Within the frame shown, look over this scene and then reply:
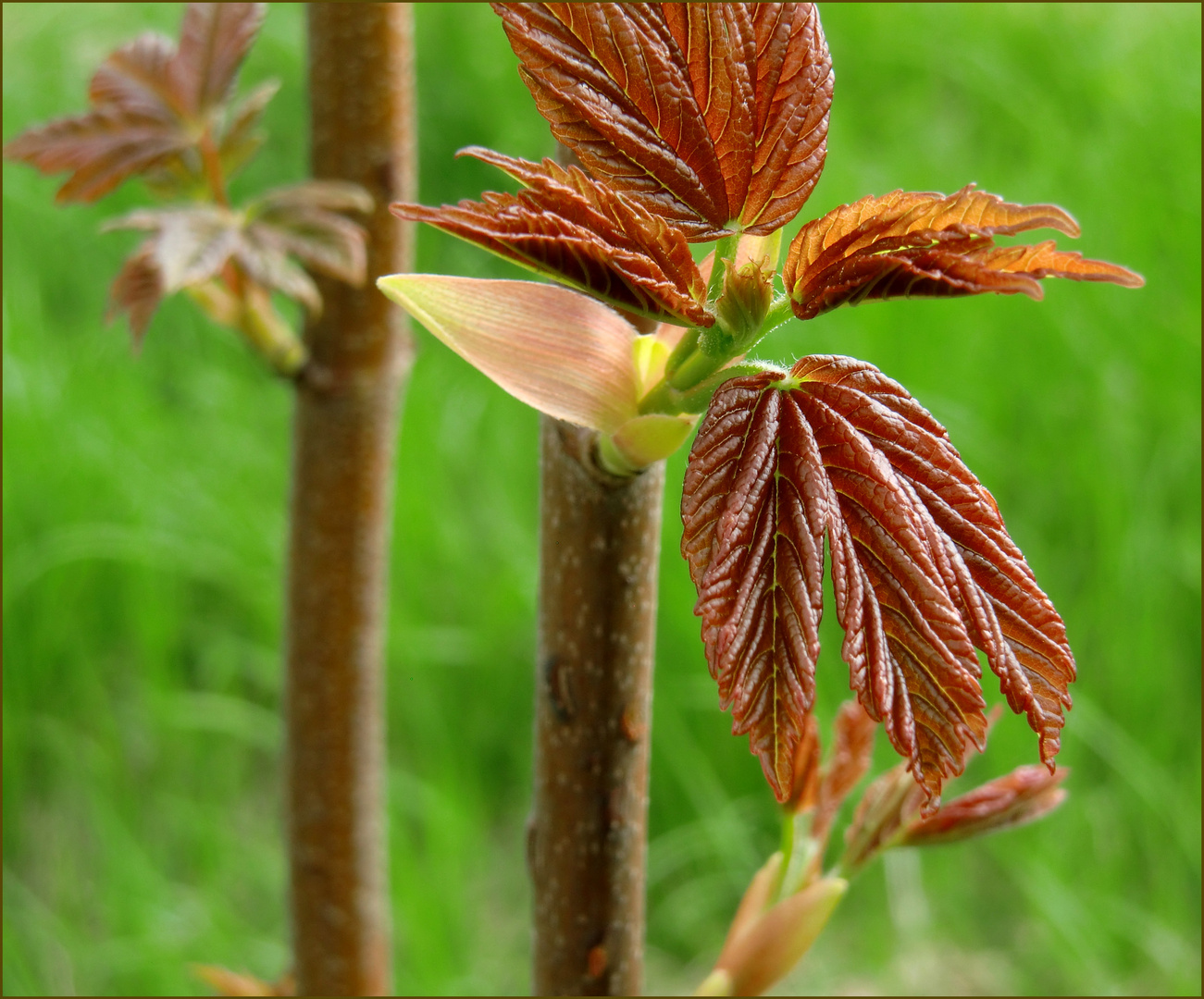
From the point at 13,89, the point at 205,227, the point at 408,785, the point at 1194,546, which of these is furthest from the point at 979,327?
the point at 13,89

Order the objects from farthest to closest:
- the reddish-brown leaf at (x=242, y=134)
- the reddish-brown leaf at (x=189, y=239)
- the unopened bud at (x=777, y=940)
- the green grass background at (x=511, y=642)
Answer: the green grass background at (x=511, y=642) < the reddish-brown leaf at (x=242, y=134) < the reddish-brown leaf at (x=189, y=239) < the unopened bud at (x=777, y=940)

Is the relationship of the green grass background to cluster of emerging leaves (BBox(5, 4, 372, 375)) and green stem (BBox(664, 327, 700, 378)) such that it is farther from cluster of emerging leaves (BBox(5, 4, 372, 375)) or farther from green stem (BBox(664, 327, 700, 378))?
green stem (BBox(664, 327, 700, 378))

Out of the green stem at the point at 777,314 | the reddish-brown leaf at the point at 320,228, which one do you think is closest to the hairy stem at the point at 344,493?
the reddish-brown leaf at the point at 320,228

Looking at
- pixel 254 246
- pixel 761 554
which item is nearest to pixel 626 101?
pixel 761 554

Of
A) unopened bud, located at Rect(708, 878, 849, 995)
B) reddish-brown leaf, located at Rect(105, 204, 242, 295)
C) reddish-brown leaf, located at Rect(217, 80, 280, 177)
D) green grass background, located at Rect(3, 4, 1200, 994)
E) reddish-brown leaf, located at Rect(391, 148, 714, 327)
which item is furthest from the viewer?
green grass background, located at Rect(3, 4, 1200, 994)

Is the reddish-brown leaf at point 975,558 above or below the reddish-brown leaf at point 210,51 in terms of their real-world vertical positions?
below

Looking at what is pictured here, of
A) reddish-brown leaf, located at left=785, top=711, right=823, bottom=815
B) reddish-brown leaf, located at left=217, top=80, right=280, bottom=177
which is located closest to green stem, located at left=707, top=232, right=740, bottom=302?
reddish-brown leaf, located at left=785, top=711, right=823, bottom=815

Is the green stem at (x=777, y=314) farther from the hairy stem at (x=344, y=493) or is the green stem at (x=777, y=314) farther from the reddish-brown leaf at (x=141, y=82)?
the reddish-brown leaf at (x=141, y=82)
